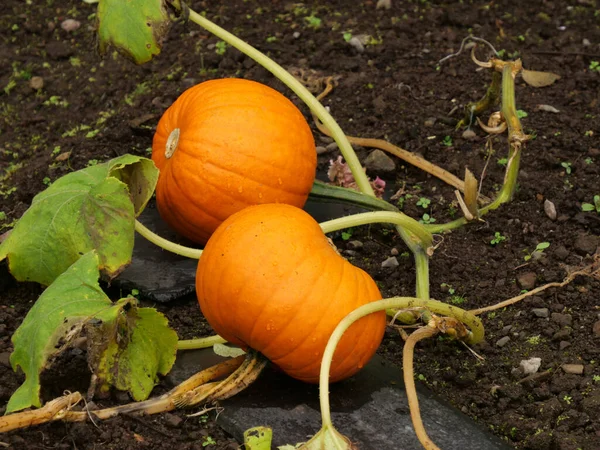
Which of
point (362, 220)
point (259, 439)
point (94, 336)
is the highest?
point (362, 220)

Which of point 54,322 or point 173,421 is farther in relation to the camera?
point 173,421

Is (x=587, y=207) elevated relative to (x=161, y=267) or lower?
elevated

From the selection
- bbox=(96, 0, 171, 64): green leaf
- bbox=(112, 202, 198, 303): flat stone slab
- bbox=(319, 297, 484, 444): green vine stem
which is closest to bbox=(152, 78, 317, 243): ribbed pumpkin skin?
bbox=(112, 202, 198, 303): flat stone slab

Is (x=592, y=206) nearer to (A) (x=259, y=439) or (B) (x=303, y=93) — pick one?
(B) (x=303, y=93)

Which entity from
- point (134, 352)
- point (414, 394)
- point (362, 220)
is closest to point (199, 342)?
point (134, 352)

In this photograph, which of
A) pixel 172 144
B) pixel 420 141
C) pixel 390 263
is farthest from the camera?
pixel 420 141

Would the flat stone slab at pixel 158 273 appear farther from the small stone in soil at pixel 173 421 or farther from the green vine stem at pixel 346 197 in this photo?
the small stone in soil at pixel 173 421

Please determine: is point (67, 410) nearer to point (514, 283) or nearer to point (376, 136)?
point (514, 283)

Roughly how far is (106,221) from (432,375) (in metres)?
1.10

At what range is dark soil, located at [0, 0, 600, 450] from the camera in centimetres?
289

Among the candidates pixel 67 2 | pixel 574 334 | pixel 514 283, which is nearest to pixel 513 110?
pixel 514 283

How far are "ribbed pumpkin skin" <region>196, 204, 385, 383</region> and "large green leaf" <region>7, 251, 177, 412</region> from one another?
0.20m

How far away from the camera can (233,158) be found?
330 cm

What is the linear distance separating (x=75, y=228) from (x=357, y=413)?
100 cm
